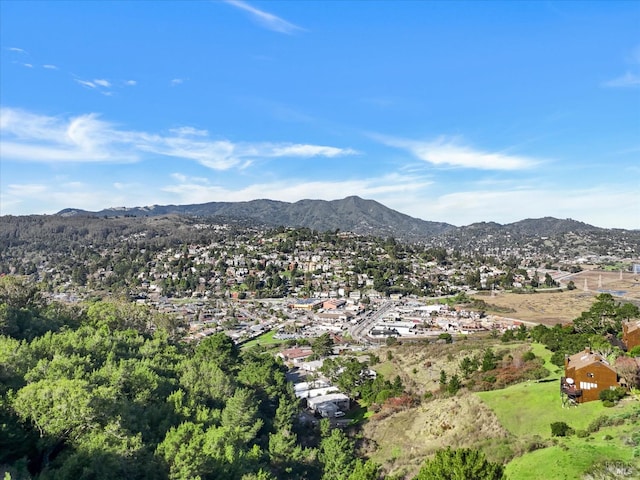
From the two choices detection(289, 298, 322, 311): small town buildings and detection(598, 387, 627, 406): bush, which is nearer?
detection(598, 387, 627, 406): bush

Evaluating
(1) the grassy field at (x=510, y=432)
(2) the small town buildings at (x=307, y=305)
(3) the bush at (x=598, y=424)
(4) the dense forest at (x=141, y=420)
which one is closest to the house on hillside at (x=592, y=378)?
(1) the grassy field at (x=510, y=432)

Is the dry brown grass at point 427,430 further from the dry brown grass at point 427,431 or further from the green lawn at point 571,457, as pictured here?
the green lawn at point 571,457

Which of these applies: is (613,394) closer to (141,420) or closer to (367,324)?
(141,420)

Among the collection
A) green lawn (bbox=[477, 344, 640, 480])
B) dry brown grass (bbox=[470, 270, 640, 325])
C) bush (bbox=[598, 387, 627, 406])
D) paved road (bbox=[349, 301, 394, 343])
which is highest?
bush (bbox=[598, 387, 627, 406])

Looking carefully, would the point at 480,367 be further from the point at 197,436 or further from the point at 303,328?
the point at 303,328

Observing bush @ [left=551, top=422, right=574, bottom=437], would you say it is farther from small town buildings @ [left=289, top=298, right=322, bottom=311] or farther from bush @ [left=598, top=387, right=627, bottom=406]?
small town buildings @ [left=289, top=298, right=322, bottom=311]

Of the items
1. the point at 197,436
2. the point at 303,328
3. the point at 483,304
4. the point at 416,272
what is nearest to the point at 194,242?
the point at 416,272

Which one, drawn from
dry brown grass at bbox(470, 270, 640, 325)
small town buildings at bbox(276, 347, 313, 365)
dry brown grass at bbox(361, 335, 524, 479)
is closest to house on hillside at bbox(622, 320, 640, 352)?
dry brown grass at bbox(361, 335, 524, 479)

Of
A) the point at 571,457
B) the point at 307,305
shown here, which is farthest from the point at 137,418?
the point at 307,305

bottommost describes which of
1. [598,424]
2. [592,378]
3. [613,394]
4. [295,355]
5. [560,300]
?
[295,355]
